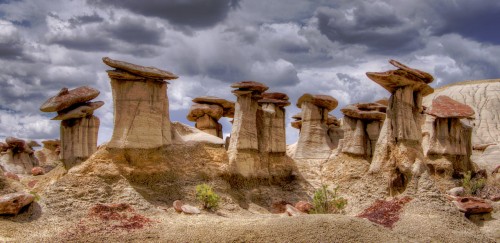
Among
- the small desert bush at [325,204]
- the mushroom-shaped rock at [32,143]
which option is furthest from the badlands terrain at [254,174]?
the mushroom-shaped rock at [32,143]

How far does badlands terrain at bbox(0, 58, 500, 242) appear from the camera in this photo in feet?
59.4

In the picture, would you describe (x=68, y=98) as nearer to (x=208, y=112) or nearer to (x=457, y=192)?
(x=208, y=112)

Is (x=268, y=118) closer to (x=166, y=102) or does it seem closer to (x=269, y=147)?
(x=269, y=147)

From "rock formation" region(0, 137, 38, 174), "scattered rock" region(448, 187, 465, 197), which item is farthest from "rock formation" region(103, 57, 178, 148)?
"rock formation" region(0, 137, 38, 174)

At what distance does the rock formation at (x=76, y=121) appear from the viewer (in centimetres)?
2562

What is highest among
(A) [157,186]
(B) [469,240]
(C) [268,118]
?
(C) [268,118]

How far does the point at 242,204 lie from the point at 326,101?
33.3 ft

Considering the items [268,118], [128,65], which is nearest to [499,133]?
[268,118]

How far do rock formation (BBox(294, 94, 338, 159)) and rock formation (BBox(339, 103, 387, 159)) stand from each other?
219 cm

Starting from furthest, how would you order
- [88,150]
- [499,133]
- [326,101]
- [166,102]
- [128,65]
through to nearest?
[499,133] → [326,101] → [88,150] → [166,102] → [128,65]

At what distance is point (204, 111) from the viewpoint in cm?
3191

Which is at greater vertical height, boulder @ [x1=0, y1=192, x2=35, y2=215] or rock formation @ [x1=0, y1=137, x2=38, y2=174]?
rock formation @ [x1=0, y1=137, x2=38, y2=174]

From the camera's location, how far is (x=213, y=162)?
24203 millimetres

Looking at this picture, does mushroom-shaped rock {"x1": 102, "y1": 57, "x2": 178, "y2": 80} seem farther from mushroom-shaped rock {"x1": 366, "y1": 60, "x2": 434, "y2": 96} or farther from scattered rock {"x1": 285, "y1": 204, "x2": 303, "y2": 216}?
mushroom-shaped rock {"x1": 366, "y1": 60, "x2": 434, "y2": 96}
